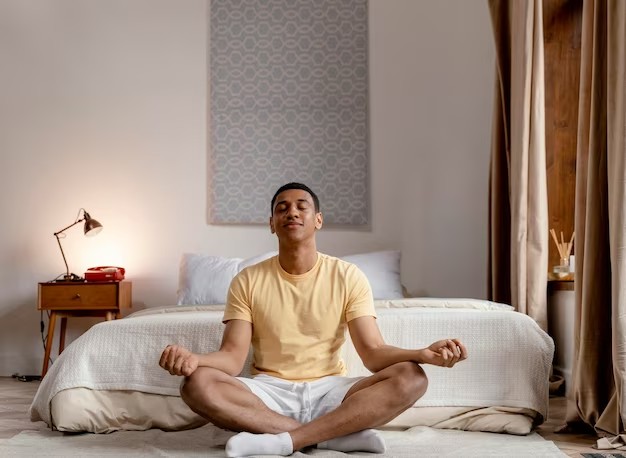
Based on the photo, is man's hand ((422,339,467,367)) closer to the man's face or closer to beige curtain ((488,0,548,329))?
the man's face

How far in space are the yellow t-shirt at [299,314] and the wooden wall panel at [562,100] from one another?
197 cm

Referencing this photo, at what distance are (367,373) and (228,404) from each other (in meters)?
0.73

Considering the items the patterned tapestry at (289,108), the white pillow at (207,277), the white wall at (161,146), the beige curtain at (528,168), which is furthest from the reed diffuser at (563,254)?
the white pillow at (207,277)

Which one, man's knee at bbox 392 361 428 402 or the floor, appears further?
the floor

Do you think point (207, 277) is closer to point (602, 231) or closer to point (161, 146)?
point (161, 146)

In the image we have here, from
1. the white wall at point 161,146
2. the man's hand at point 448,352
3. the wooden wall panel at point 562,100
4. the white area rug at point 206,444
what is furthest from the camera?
the white wall at point 161,146

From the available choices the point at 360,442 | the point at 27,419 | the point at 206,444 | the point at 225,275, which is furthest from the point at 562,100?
the point at 27,419

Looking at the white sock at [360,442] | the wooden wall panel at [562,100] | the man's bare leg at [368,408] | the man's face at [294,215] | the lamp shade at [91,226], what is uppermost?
the wooden wall panel at [562,100]

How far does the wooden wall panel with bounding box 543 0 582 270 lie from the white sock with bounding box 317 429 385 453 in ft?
7.10

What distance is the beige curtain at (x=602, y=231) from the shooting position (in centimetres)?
240

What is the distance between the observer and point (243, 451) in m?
2.17

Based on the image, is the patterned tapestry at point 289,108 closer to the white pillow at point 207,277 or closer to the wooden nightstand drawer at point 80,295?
the white pillow at point 207,277

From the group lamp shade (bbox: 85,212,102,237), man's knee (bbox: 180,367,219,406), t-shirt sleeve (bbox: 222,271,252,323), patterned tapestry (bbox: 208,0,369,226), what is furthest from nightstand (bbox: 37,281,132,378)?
man's knee (bbox: 180,367,219,406)

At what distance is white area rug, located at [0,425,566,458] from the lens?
7.62ft
